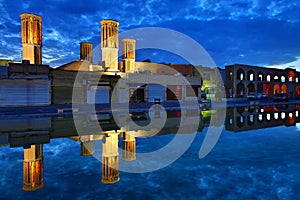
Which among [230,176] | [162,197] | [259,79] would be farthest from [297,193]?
[259,79]

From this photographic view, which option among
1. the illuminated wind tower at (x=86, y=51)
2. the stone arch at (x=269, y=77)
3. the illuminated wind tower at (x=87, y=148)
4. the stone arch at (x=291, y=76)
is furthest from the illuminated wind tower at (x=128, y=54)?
the stone arch at (x=291, y=76)

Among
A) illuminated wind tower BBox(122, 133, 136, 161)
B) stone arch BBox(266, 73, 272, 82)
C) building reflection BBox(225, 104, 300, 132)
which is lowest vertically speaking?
illuminated wind tower BBox(122, 133, 136, 161)

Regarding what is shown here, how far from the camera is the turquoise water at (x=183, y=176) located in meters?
3.90

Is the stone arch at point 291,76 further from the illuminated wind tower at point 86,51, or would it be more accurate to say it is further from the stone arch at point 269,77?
the illuminated wind tower at point 86,51

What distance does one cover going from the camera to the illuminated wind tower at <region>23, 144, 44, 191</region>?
4328 millimetres

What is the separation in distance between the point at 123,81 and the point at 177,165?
85.6 ft

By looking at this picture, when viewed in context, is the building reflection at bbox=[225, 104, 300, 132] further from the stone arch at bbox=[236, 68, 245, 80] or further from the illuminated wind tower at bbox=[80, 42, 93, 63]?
the stone arch at bbox=[236, 68, 245, 80]

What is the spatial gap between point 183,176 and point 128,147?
3059 millimetres

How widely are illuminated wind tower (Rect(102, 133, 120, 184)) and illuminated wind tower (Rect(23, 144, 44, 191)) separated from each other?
1.37 meters

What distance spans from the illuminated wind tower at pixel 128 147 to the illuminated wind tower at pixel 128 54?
26.7 meters

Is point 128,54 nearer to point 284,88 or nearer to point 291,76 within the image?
point 284,88

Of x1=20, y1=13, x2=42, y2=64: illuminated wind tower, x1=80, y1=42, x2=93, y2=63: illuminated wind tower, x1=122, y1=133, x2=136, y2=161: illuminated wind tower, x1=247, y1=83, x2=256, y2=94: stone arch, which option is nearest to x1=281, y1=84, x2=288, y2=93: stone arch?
x1=247, y1=83, x2=256, y2=94: stone arch

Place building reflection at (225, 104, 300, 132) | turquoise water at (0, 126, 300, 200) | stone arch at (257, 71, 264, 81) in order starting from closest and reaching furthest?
turquoise water at (0, 126, 300, 200), building reflection at (225, 104, 300, 132), stone arch at (257, 71, 264, 81)

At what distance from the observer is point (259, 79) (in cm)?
5409
